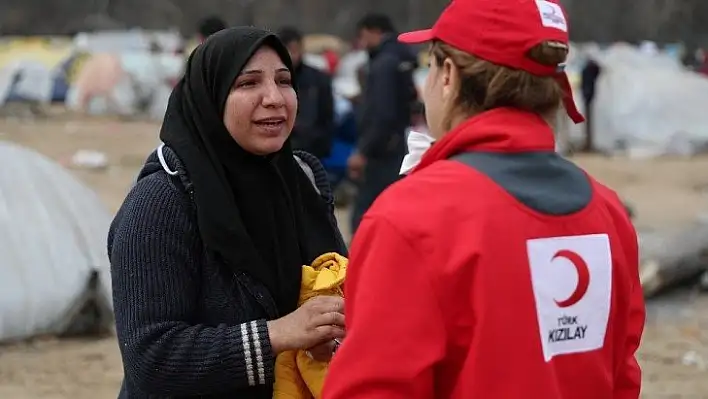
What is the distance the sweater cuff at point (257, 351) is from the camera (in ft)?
8.25

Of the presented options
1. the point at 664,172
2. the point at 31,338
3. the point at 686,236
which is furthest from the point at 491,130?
the point at 664,172

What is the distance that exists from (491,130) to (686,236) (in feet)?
24.0

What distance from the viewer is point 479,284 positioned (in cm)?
191

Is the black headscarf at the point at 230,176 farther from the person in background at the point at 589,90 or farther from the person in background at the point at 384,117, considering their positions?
the person in background at the point at 589,90

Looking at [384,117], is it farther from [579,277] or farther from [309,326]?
[579,277]

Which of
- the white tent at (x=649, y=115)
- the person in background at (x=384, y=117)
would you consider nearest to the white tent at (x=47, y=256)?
the person in background at (x=384, y=117)

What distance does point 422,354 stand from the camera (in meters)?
1.88

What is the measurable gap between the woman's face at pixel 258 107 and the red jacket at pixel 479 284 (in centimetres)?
67

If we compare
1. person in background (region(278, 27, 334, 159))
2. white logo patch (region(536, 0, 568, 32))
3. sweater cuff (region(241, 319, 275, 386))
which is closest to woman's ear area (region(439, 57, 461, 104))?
white logo patch (region(536, 0, 568, 32))

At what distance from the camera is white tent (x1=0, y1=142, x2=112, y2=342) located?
282 inches

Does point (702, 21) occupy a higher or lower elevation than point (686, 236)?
lower

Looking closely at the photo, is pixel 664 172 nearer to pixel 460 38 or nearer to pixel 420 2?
pixel 460 38

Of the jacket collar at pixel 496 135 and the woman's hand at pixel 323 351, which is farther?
the woman's hand at pixel 323 351

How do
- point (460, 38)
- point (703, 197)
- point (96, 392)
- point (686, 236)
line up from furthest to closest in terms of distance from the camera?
point (703, 197)
point (686, 236)
point (96, 392)
point (460, 38)
